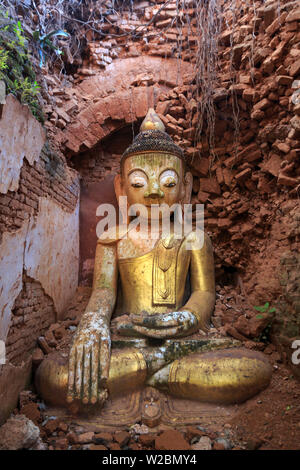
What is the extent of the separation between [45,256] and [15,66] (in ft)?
5.45

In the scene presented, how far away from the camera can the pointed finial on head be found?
12.0 ft

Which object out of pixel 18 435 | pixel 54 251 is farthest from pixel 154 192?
pixel 18 435

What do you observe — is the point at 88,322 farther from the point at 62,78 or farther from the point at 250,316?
the point at 62,78

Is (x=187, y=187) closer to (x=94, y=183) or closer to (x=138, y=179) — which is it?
(x=138, y=179)

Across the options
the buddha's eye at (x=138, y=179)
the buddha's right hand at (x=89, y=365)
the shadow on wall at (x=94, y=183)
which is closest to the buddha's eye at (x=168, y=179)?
the buddha's eye at (x=138, y=179)

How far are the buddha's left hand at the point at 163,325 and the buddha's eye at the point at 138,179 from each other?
4.43ft

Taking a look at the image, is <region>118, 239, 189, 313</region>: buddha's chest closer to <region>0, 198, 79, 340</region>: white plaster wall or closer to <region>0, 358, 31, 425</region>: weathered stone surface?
<region>0, 198, 79, 340</region>: white plaster wall

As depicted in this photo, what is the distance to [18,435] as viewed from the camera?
5.93 ft

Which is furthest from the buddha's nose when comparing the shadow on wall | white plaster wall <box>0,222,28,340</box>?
white plaster wall <box>0,222,28,340</box>

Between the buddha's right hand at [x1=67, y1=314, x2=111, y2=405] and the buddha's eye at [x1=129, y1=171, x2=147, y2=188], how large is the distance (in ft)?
4.87

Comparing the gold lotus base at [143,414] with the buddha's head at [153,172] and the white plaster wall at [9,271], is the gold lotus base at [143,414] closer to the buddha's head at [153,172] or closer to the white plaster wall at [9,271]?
the white plaster wall at [9,271]

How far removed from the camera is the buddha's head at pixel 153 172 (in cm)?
322

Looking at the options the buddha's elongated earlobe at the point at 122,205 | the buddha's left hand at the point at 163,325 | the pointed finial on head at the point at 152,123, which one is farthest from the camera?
the pointed finial on head at the point at 152,123

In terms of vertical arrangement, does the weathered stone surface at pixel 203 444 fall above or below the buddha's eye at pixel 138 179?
below
